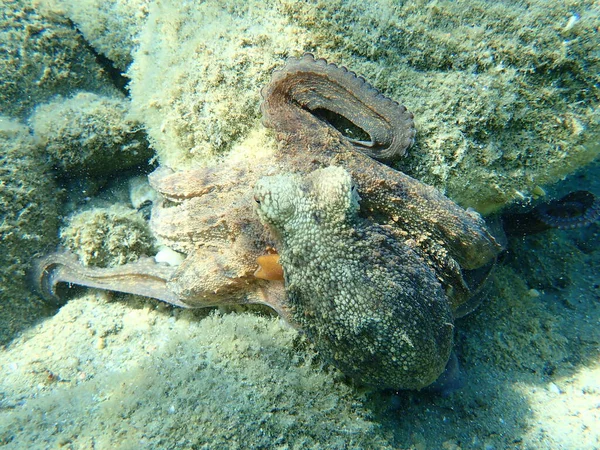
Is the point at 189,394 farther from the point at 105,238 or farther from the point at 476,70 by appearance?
the point at 476,70

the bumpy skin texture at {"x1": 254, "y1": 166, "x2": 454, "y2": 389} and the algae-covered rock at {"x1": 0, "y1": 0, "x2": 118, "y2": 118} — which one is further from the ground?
the bumpy skin texture at {"x1": 254, "y1": 166, "x2": 454, "y2": 389}

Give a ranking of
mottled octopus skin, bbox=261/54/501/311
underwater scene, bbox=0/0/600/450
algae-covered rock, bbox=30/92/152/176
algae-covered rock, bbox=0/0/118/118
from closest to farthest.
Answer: underwater scene, bbox=0/0/600/450 → mottled octopus skin, bbox=261/54/501/311 → algae-covered rock, bbox=30/92/152/176 → algae-covered rock, bbox=0/0/118/118

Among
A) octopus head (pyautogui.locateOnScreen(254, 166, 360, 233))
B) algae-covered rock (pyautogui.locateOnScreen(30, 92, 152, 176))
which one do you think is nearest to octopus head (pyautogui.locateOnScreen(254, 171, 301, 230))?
octopus head (pyautogui.locateOnScreen(254, 166, 360, 233))

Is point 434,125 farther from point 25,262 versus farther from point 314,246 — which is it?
point 25,262

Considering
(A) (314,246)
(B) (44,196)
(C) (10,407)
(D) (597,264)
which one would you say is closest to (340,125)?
(A) (314,246)

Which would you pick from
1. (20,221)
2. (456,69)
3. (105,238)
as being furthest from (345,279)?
(20,221)

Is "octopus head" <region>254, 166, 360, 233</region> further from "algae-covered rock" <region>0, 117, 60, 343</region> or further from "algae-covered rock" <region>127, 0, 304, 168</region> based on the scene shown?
"algae-covered rock" <region>0, 117, 60, 343</region>
